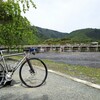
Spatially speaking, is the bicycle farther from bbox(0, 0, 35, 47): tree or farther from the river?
the river

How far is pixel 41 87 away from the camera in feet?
28.3

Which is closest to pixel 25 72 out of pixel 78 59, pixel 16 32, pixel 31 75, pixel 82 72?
pixel 31 75

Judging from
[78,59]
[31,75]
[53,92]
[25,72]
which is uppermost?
[25,72]

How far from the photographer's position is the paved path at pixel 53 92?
24.0 feet

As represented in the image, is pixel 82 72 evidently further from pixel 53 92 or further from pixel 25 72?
pixel 53 92

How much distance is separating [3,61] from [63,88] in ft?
6.65

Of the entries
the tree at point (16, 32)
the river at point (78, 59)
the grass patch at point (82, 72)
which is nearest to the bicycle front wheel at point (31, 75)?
the grass patch at point (82, 72)

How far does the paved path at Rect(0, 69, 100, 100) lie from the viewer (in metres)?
7.30

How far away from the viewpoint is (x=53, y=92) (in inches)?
311

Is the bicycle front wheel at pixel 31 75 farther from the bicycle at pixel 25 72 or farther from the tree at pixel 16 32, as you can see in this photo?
Result: the tree at pixel 16 32

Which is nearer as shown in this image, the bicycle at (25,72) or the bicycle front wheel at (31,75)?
the bicycle at (25,72)

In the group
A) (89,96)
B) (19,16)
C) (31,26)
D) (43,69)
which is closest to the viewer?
(89,96)

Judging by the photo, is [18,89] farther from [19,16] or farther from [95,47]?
[95,47]

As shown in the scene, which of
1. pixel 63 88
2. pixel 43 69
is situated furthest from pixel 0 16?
pixel 63 88
